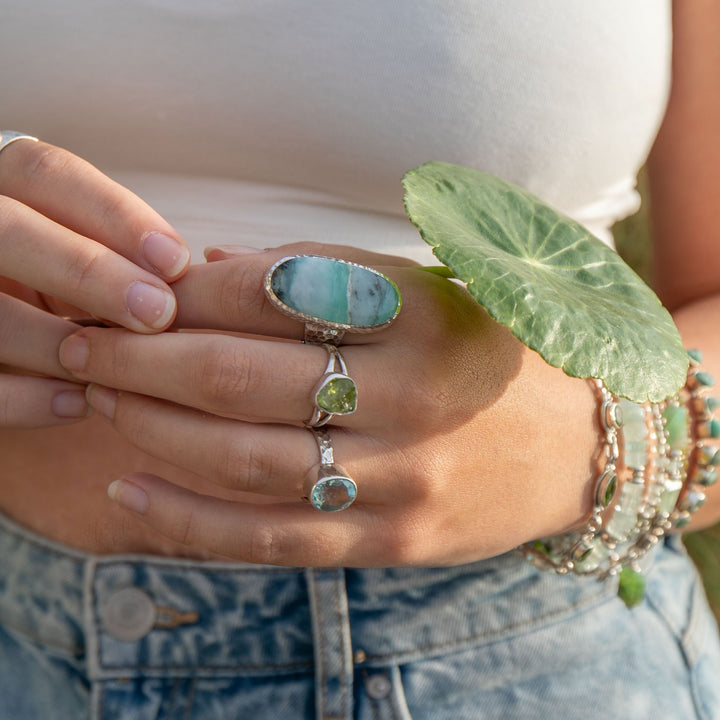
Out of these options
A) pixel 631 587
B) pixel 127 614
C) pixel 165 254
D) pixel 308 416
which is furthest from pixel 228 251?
pixel 631 587

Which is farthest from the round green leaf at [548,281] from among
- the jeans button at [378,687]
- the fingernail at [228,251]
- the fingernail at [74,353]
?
the jeans button at [378,687]

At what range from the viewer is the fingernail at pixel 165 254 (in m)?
0.54

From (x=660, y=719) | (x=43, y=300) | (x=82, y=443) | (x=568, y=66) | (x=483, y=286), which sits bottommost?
(x=660, y=719)

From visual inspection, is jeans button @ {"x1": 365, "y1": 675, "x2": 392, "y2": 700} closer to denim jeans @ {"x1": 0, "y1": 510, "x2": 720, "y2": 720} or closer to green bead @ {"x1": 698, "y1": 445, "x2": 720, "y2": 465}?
denim jeans @ {"x1": 0, "y1": 510, "x2": 720, "y2": 720}

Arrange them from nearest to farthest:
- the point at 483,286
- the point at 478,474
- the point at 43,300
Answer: the point at 483,286
the point at 478,474
the point at 43,300

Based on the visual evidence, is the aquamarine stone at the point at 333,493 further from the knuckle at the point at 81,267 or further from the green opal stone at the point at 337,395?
the knuckle at the point at 81,267

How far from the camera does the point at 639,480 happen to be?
67 centimetres

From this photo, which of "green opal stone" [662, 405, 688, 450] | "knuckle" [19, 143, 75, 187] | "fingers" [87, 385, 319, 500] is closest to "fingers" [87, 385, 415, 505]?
"fingers" [87, 385, 319, 500]

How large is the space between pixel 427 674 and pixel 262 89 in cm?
69

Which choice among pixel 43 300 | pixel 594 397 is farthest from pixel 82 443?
pixel 594 397

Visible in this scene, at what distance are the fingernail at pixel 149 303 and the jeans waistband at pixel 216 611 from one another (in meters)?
0.30

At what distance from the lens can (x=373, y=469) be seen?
547 mm

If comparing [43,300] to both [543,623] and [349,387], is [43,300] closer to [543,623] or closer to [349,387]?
[349,387]

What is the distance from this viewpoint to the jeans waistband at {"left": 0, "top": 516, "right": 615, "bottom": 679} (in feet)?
2.27
